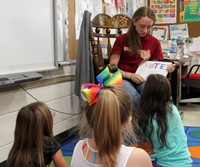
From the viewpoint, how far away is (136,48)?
2.43 metres

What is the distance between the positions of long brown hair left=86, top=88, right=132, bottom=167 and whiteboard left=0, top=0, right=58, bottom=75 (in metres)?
1.04

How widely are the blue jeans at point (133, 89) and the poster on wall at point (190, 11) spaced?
237cm

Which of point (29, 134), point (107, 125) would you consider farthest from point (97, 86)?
point (29, 134)

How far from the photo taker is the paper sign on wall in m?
2.37

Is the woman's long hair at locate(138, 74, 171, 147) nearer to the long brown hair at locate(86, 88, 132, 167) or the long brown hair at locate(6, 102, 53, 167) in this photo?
the long brown hair at locate(6, 102, 53, 167)

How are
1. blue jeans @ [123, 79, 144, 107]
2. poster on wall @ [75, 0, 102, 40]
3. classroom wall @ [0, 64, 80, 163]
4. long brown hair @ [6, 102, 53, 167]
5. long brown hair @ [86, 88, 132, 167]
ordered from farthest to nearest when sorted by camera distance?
1. poster on wall @ [75, 0, 102, 40]
2. blue jeans @ [123, 79, 144, 107]
3. classroom wall @ [0, 64, 80, 163]
4. long brown hair @ [6, 102, 53, 167]
5. long brown hair @ [86, 88, 132, 167]

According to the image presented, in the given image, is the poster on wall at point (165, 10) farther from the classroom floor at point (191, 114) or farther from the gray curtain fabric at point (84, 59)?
the gray curtain fabric at point (84, 59)

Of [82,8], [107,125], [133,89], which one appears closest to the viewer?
[107,125]

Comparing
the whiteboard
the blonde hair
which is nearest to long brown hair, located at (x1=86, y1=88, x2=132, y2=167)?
the blonde hair

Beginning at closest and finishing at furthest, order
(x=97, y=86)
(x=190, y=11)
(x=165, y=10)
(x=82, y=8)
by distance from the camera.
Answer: (x=97, y=86) < (x=82, y=8) < (x=190, y=11) < (x=165, y=10)

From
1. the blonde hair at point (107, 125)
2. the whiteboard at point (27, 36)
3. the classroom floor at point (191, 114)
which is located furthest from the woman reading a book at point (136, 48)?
the blonde hair at point (107, 125)

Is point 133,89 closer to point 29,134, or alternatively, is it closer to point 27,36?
point 27,36

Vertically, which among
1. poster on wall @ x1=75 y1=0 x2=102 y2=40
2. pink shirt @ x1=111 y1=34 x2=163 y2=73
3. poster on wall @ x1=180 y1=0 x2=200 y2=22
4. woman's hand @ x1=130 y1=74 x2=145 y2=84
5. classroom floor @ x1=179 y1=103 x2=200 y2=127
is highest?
poster on wall @ x1=180 y1=0 x2=200 y2=22

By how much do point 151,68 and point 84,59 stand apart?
1.79 ft
